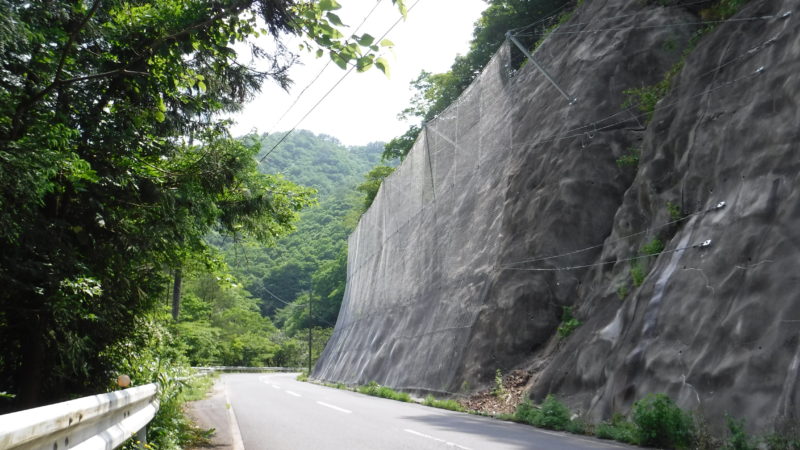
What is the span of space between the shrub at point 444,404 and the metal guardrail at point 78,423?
1189 cm

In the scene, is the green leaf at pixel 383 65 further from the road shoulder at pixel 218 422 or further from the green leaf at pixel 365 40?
the road shoulder at pixel 218 422

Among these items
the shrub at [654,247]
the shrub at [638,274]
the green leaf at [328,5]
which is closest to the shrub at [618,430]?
the shrub at [638,274]

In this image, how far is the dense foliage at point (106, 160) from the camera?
19.2 ft

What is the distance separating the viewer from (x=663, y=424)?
8453 mm

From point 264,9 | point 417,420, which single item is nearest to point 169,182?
point 264,9

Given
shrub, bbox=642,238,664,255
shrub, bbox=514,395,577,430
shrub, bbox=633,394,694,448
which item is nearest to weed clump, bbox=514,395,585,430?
shrub, bbox=514,395,577,430

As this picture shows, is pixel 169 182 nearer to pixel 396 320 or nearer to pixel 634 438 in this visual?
pixel 634 438

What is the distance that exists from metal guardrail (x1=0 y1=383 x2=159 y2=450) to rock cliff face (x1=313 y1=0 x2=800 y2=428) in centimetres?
714

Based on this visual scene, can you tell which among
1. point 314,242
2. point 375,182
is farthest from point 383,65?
point 314,242

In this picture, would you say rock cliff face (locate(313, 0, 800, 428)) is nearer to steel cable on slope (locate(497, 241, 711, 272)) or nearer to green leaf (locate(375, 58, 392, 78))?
steel cable on slope (locate(497, 241, 711, 272))

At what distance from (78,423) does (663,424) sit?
7.79 metres

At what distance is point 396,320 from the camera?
29000 millimetres

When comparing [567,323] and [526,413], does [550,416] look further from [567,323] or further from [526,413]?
[567,323]

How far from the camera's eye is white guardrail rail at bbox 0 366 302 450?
1.95 metres
